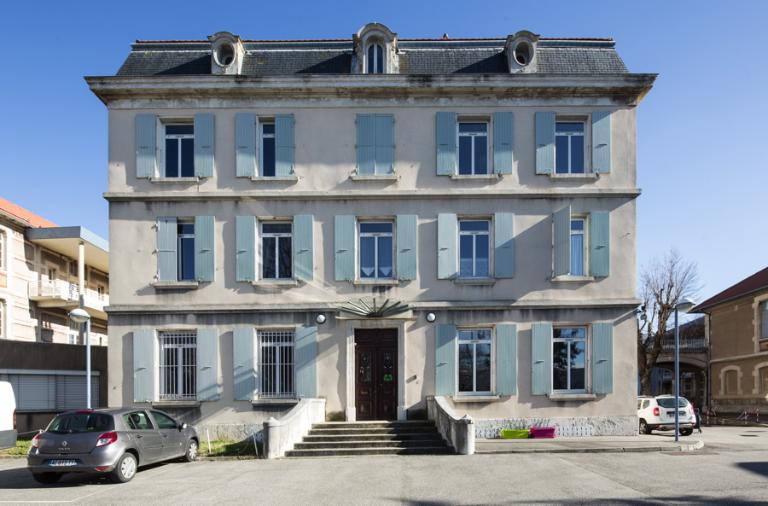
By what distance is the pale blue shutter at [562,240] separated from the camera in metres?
→ 16.9

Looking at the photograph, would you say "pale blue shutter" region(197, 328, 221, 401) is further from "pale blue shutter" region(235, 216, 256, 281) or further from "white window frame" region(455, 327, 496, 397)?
"white window frame" region(455, 327, 496, 397)

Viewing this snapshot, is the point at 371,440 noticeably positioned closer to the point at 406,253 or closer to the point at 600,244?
the point at 406,253

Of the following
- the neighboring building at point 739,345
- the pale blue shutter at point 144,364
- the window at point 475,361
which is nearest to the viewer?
the pale blue shutter at point 144,364

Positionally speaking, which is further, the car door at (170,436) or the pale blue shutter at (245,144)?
the pale blue shutter at (245,144)

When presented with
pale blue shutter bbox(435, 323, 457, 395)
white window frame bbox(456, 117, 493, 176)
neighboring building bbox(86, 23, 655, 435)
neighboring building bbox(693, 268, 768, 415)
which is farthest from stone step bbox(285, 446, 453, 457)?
neighboring building bbox(693, 268, 768, 415)

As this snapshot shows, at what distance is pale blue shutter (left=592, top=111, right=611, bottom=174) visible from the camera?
Answer: 17703 millimetres

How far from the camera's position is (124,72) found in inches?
715

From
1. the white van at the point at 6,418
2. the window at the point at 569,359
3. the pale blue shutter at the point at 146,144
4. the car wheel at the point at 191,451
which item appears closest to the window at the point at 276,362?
the car wheel at the point at 191,451

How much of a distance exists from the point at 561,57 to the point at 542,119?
2.20m

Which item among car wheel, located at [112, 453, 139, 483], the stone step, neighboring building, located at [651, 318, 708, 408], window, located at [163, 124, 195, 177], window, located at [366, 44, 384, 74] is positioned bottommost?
neighboring building, located at [651, 318, 708, 408]

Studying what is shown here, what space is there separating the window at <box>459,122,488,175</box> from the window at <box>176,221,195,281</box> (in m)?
7.83

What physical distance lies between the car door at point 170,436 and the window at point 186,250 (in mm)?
4951

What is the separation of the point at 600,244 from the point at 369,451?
8.46m

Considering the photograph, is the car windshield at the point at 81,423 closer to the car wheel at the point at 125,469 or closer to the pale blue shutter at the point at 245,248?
the car wheel at the point at 125,469
